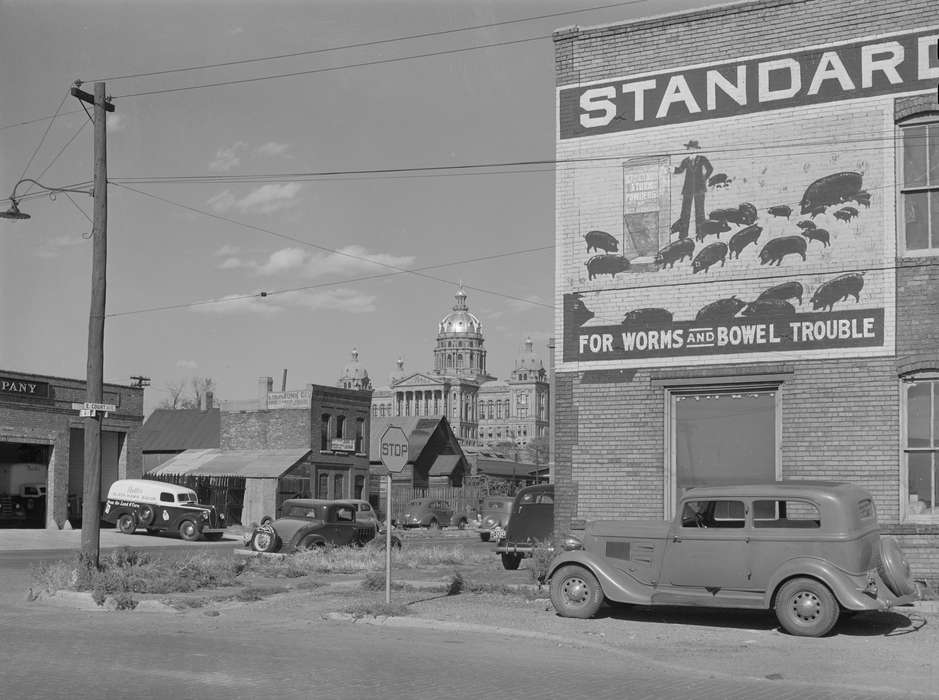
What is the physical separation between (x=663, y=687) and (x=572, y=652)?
2.35 m

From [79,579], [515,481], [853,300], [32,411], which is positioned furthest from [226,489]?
[853,300]

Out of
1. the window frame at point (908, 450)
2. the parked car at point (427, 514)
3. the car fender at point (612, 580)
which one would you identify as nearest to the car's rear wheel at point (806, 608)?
the car fender at point (612, 580)

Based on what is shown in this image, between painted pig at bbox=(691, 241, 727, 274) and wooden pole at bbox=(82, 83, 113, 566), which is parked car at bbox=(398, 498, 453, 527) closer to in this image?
wooden pole at bbox=(82, 83, 113, 566)

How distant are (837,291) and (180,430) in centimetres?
5665

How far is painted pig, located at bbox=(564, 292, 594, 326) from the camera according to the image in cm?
1792

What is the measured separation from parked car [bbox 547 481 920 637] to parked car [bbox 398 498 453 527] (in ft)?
139

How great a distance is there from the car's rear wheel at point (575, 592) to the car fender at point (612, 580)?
0.09 metres

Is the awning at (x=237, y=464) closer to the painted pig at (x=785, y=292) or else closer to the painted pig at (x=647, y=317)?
the painted pig at (x=647, y=317)

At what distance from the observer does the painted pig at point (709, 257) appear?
16.9m

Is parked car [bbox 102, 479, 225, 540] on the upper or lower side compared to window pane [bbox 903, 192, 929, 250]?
lower

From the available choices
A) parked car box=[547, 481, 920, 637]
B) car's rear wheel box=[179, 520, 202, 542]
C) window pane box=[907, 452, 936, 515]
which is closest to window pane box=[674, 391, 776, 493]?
window pane box=[907, 452, 936, 515]

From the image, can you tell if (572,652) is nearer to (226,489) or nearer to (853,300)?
(853,300)

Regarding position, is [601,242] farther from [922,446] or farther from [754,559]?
[754,559]

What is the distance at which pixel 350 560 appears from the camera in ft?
75.6
